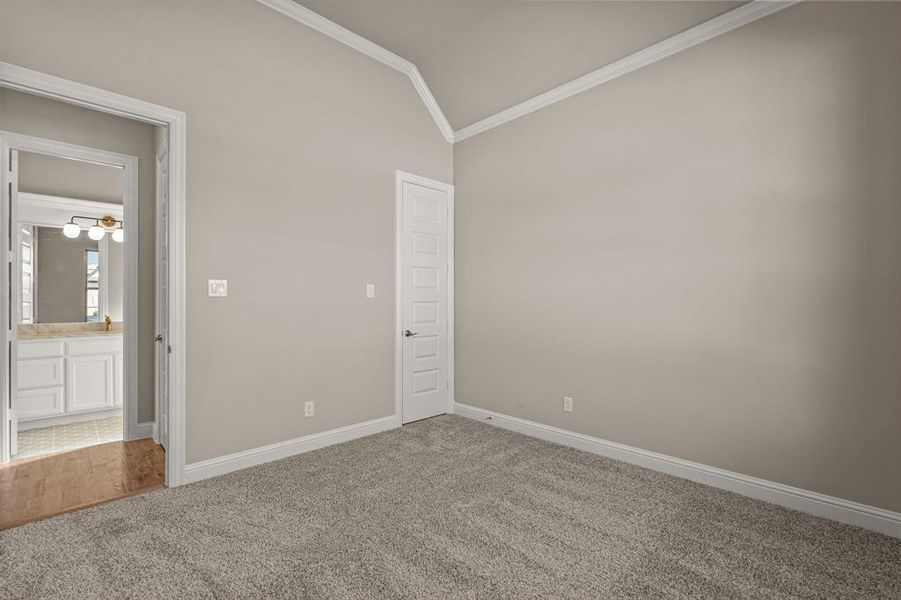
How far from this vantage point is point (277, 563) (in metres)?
1.99

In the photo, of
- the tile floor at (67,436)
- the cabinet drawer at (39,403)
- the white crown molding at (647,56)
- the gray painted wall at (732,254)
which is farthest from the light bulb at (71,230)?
the gray painted wall at (732,254)

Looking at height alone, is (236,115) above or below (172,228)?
above

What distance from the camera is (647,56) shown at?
3.08 m

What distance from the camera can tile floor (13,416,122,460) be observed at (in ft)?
12.0

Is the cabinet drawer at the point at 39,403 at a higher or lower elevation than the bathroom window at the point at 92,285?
lower

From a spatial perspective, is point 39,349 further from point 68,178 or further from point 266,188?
point 266,188

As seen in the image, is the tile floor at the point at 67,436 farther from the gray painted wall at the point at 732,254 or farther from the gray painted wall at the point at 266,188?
the gray painted wall at the point at 732,254

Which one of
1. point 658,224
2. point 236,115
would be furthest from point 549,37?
point 236,115

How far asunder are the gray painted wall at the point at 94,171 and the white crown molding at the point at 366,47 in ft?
6.00

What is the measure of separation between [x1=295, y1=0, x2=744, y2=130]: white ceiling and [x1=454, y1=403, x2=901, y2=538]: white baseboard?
2.92 metres

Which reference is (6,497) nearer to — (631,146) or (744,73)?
(631,146)

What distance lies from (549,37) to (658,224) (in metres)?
1.66

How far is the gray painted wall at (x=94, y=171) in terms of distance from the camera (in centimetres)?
Result: 336

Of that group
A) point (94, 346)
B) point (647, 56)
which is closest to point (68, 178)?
point (94, 346)
